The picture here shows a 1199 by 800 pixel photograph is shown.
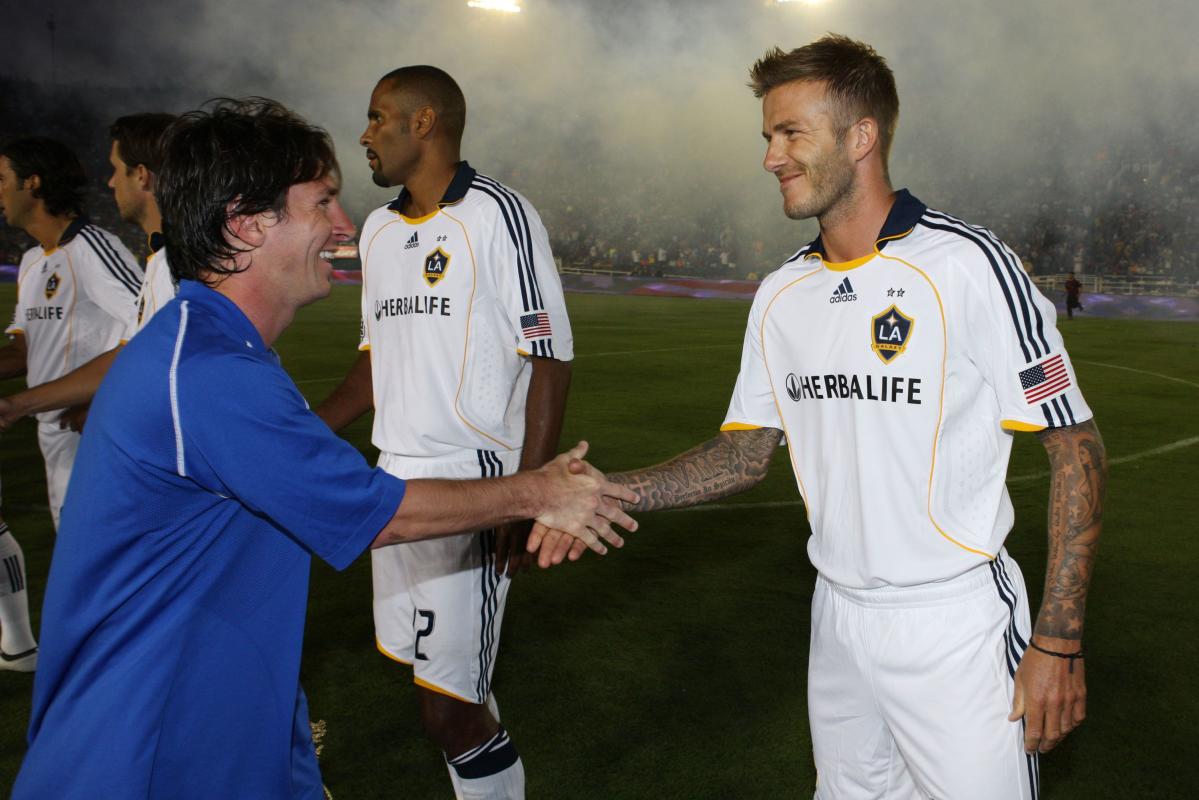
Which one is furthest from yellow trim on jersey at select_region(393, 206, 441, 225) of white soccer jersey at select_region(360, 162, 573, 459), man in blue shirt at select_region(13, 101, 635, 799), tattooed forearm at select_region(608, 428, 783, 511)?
man in blue shirt at select_region(13, 101, 635, 799)

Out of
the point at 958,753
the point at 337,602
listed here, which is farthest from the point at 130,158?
the point at 958,753

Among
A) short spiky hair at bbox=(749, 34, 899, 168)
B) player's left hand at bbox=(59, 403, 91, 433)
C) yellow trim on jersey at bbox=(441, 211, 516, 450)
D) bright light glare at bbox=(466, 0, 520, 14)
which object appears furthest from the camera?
bright light glare at bbox=(466, 0, 520, 14)

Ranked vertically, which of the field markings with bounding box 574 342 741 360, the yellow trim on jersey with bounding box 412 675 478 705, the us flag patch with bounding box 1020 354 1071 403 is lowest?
the field markings with bounding box 574 342 741 360

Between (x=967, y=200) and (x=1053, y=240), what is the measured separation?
327 centimetres

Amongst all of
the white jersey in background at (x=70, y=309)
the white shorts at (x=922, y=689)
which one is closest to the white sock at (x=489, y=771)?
the white shorts at (x=922, y=689)

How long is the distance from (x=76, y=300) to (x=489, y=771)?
3.25 m

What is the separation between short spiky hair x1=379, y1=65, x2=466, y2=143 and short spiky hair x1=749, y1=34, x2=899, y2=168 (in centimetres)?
135

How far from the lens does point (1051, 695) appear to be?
210 cm

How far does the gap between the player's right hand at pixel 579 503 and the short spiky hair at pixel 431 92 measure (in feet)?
4.83

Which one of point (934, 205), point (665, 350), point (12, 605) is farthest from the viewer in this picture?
point (934, 205)

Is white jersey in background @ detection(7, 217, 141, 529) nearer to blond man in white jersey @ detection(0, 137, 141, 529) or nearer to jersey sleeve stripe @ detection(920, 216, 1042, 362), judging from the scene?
blond man in white jersey @ detection(0, 137, 141, 529)

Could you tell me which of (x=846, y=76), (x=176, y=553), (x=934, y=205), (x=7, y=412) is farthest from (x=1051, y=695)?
(x=934, y=205)

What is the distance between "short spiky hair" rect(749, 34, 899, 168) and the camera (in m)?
2.47

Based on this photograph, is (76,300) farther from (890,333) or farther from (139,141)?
(890,333)
